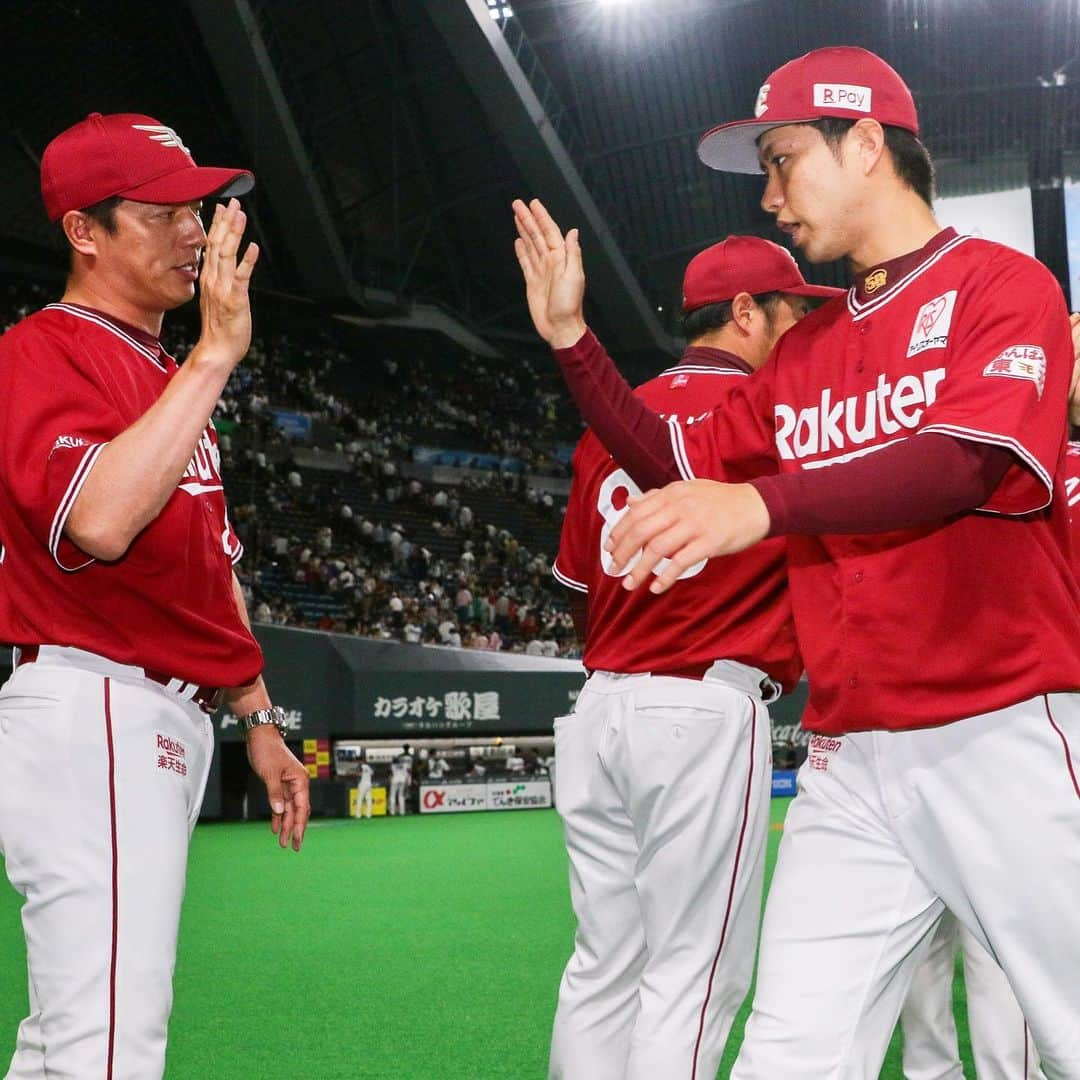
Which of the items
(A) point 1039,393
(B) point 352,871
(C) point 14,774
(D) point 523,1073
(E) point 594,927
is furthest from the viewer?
(B) point 352,871

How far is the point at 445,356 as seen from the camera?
123ft

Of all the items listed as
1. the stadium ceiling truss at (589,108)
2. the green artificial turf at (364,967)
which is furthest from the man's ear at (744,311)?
the stadium ceiling truss at (589,108)

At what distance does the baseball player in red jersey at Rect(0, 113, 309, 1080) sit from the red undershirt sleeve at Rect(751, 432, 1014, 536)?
1.09 metres

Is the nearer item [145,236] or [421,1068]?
[145,236]

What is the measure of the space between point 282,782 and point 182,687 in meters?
0.46

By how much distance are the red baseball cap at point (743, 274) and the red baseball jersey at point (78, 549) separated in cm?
159

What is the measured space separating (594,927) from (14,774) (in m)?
1.51

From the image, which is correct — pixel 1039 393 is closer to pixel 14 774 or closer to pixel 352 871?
pixel 14 774

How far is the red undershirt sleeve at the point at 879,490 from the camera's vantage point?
199 centimetres

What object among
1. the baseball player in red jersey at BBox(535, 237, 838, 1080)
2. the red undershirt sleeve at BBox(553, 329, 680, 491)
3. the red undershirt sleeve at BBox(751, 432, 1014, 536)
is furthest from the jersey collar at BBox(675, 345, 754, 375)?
the red undershirt sleeve at BBox(751, 432, 1014, 536)

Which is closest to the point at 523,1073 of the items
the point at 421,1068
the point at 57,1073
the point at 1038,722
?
the point at 421,1068

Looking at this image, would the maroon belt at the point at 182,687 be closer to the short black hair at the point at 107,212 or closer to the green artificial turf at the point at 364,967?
the short black hair at the point at 107,212

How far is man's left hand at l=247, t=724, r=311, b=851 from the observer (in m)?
3.00

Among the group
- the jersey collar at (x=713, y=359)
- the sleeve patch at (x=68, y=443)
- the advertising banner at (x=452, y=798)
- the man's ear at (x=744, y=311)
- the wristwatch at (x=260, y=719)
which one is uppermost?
the sleeve patch at (x=68, y=443)
